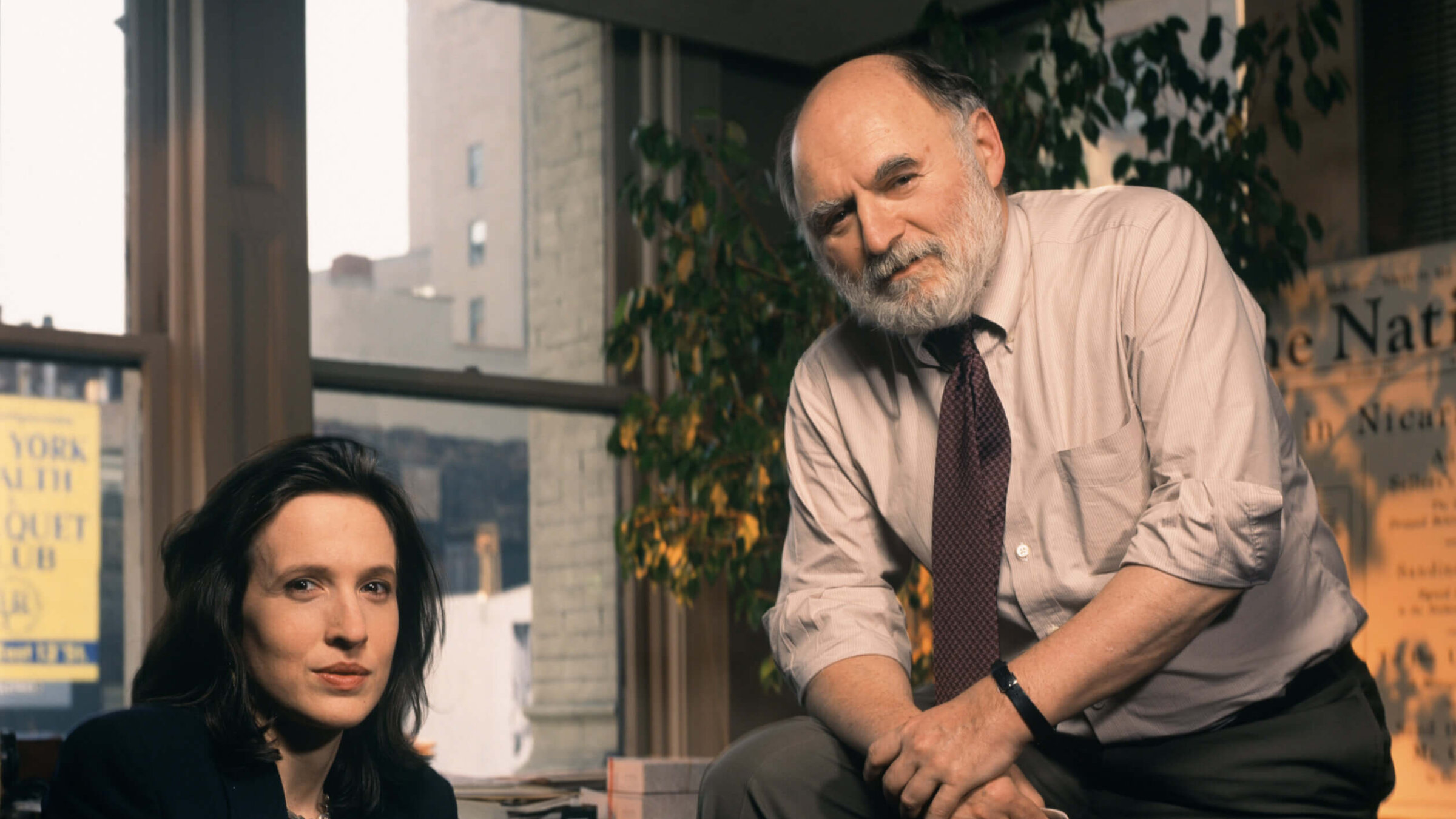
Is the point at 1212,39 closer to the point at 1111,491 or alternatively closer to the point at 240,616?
the point at 1111,491

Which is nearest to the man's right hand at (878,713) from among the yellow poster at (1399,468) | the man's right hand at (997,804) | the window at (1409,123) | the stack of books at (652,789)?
the man's right hand at (997,804)

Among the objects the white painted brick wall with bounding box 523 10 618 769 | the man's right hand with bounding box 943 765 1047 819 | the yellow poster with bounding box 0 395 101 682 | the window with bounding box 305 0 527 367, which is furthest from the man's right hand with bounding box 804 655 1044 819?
the white painted brick wall with bounding box 523 10 618 769

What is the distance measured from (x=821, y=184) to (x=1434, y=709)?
228 centimetres

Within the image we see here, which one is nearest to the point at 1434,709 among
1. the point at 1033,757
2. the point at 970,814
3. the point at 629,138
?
the point at 1033,757

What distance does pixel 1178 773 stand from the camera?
5.33ft

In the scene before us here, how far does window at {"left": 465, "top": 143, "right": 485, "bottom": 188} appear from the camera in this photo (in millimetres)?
4438

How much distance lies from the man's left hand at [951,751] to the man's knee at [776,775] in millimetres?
139

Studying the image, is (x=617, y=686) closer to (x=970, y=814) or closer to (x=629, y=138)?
(x=629, y=138)

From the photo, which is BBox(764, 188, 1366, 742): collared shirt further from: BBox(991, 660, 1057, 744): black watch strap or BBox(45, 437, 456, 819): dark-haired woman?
BBox(45, 437, 456, 819): dark-haired woman

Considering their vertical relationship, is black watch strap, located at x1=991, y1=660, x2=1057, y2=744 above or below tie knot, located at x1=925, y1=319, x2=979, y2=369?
below

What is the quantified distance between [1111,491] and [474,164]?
3.15m

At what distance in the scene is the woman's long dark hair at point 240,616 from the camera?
1454 mm

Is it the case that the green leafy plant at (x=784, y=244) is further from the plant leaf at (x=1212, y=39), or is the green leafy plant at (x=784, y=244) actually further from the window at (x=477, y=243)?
the window at (x=477, y=243)

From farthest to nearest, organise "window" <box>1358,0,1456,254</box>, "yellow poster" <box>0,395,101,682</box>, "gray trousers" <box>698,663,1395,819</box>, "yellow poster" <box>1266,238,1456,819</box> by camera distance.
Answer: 1. "yellow poster" <box>0,395,101,682</box>
2. "window" <box>1358,0,1456,254</box>
3. "yellow poster" <box>1266,238,1456,819</box>
4. "gray trousers" <box>698,663,1395,819</box>
